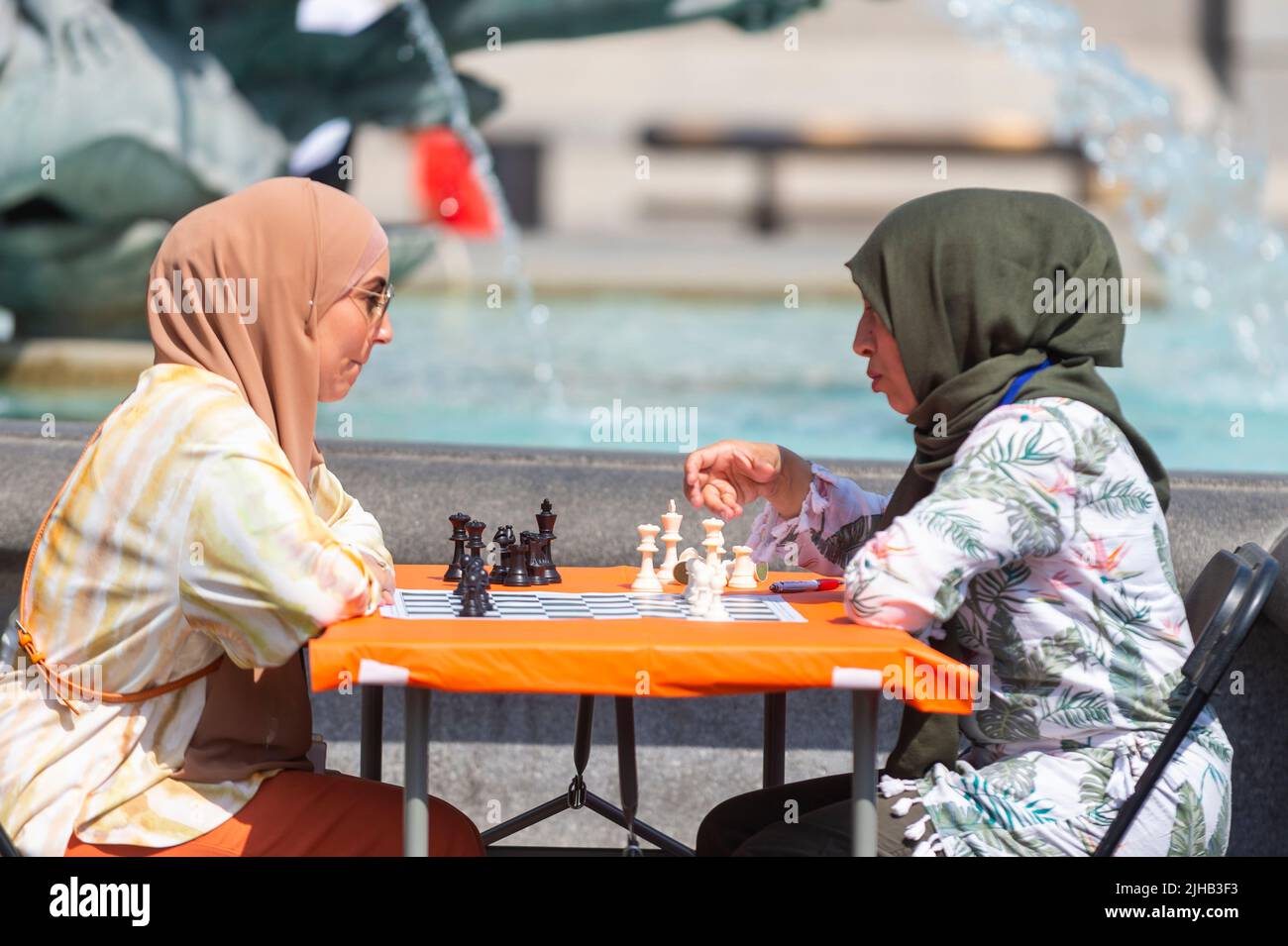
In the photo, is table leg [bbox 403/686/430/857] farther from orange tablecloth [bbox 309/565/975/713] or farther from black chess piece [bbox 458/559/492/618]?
black chess piece [bbox 458/559/492/618]

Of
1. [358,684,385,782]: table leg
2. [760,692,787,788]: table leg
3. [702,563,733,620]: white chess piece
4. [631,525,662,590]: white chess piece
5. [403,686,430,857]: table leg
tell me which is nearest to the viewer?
[403,686,430,857]: table leg

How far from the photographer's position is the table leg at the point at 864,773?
2209 millimetres

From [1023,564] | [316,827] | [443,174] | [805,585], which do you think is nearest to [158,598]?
[316,827]

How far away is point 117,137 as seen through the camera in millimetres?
8688

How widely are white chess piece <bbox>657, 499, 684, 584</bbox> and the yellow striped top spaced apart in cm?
69

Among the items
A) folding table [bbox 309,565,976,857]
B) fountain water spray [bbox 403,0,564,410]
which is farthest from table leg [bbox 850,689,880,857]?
fountain water spray [bbox 403,0,564,410]

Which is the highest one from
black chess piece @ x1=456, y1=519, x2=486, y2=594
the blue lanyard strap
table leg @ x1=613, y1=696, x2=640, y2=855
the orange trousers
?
the blue lanyard strap

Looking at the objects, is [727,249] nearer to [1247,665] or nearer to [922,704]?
[1247,665]

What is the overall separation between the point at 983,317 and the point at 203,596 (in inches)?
46.2

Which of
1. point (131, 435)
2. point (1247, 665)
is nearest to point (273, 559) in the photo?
point (131, 435)

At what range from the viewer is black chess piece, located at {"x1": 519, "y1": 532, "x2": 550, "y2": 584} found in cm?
283

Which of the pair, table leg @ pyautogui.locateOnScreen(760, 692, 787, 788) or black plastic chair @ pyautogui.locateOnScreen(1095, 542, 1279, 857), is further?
table leg @ pyautogui.locateOnScreen(760, 692, 787, 788)
